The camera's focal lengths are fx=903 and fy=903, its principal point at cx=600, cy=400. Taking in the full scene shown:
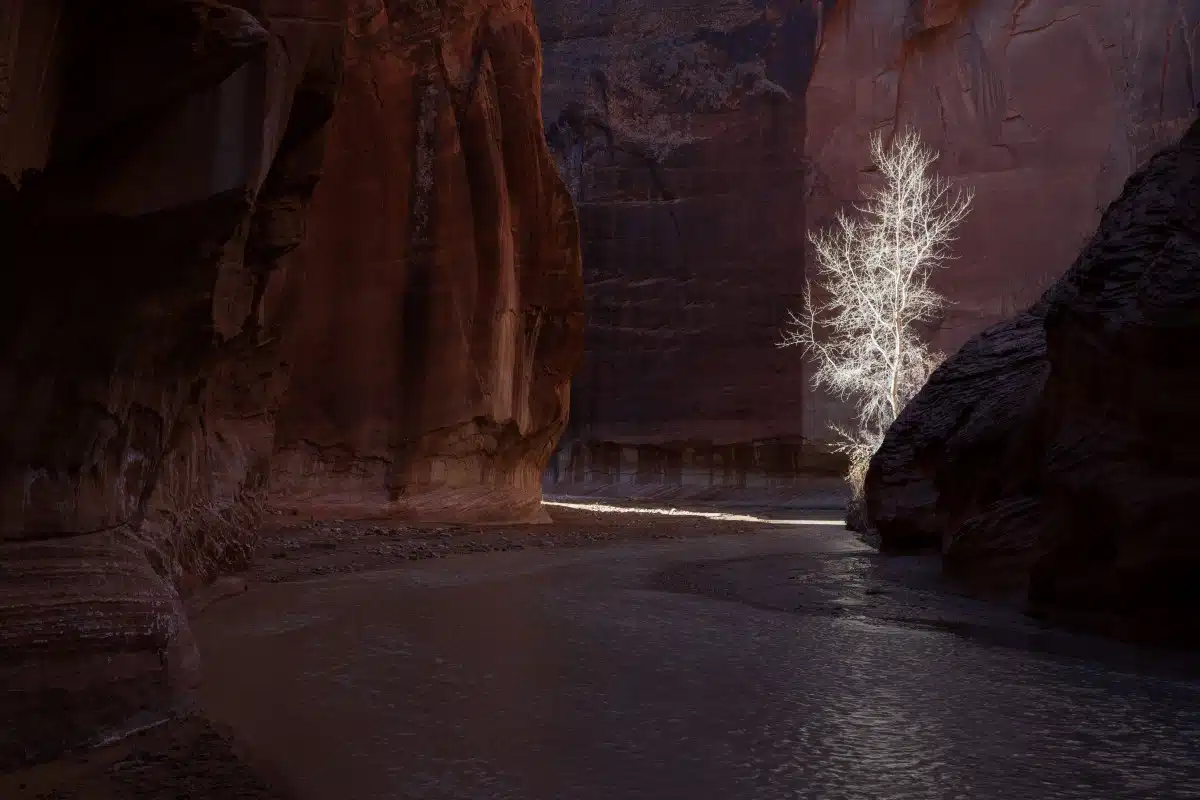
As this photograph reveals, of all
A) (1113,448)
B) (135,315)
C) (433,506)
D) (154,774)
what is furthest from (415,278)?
(154,774)

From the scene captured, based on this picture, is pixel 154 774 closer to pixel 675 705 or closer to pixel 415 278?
pixel 675 705

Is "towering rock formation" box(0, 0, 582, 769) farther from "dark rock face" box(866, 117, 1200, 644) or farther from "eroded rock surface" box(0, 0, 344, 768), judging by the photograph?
"dark rock face" box(866, 117, 1200, 644)

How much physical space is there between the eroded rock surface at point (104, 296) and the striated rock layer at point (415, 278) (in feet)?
27.5

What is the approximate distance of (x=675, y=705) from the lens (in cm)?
353

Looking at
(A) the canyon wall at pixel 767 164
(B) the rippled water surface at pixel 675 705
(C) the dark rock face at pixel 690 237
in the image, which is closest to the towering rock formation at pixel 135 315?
(B) the rippled water surface at pixel 675 705

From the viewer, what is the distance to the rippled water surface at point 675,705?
2.67 metres

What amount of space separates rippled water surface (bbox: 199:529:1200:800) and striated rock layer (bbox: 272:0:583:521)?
6992 millimetres

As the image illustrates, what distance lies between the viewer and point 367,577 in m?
7.76

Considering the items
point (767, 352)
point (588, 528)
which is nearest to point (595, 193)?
point (767, 352)

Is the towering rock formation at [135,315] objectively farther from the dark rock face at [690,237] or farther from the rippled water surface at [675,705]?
the dark rock face at [690,237]

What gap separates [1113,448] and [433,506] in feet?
32.7

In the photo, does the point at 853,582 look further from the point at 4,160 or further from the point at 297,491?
the point at 297,491

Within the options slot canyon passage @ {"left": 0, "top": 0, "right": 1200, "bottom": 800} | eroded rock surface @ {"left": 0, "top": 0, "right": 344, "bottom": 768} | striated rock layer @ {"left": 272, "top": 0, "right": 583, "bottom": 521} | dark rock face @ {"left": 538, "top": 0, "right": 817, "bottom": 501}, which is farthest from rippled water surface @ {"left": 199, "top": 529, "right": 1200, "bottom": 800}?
dark rock face @ {"left": 538, "top": 0, "right": 817, "bottom": 501}

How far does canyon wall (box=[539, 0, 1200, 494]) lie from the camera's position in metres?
25.7
